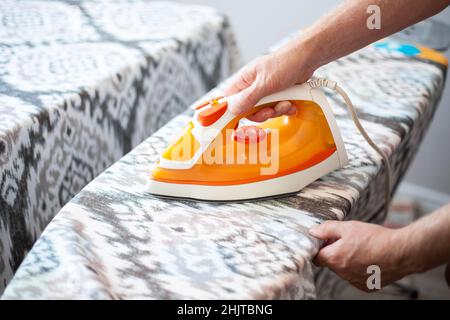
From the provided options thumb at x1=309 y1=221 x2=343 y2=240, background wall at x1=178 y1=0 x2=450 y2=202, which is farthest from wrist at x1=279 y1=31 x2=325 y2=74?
background wall at x1=178 y1=0 x2=450 y2=202

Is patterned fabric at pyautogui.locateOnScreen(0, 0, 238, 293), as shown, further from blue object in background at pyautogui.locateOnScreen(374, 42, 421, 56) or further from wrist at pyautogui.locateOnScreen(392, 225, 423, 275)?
wrist at pyautogui.locateOnScreen(392, 225, 423, 275)

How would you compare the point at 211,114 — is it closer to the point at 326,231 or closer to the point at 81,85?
the point at 326,231

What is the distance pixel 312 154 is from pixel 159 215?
0.34 metres

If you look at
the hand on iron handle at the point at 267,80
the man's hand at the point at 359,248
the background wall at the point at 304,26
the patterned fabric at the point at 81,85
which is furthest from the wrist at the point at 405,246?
the background wall at the point at 304,26

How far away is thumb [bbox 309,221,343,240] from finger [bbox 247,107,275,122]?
0.81 ft

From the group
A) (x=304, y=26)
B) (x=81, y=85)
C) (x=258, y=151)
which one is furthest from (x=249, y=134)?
(x=304, y=26)

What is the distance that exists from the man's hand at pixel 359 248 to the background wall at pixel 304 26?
1214 millimetres

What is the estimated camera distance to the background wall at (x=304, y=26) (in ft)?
7.09

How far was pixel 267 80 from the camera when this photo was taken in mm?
1111

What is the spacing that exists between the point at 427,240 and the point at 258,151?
14.1 inches

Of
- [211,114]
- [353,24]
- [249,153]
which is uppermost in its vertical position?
[353,24]

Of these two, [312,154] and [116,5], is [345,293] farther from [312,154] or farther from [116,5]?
[116,5]

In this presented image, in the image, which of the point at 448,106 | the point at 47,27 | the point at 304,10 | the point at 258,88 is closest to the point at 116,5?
the point at 47,27

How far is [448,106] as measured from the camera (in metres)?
2.08
